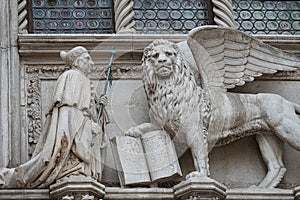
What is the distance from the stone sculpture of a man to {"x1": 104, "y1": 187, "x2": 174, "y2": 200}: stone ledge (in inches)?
7.7

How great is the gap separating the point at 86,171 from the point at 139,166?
1.86ft

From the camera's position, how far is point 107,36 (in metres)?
13.4

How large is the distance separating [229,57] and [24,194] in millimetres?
2445

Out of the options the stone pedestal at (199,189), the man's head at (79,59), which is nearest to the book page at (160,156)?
the stone pedestal at (199,189)

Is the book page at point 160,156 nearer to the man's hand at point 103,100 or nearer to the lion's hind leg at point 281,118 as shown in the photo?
the man's hand at point 103,100

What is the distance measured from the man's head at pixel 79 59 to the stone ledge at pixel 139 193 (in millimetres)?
1194

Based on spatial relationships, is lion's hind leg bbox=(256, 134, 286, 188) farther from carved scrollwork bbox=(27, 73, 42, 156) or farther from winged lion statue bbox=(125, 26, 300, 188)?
carved scrollwork bbox=(27, 73, 42, 156)

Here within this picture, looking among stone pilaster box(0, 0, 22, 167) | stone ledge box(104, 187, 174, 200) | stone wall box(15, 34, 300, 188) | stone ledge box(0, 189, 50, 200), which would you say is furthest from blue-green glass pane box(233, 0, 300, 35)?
stone ledge box(0, 189, 50, 200)

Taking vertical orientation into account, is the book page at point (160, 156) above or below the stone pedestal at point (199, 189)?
above

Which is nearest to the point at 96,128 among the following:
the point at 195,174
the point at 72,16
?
the point at 195,174

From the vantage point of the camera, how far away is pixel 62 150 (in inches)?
482

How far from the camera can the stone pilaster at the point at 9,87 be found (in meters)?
12.7

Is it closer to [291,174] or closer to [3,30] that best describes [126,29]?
[3,30]

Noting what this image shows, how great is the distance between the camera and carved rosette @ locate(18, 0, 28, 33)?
1353 centimetres
